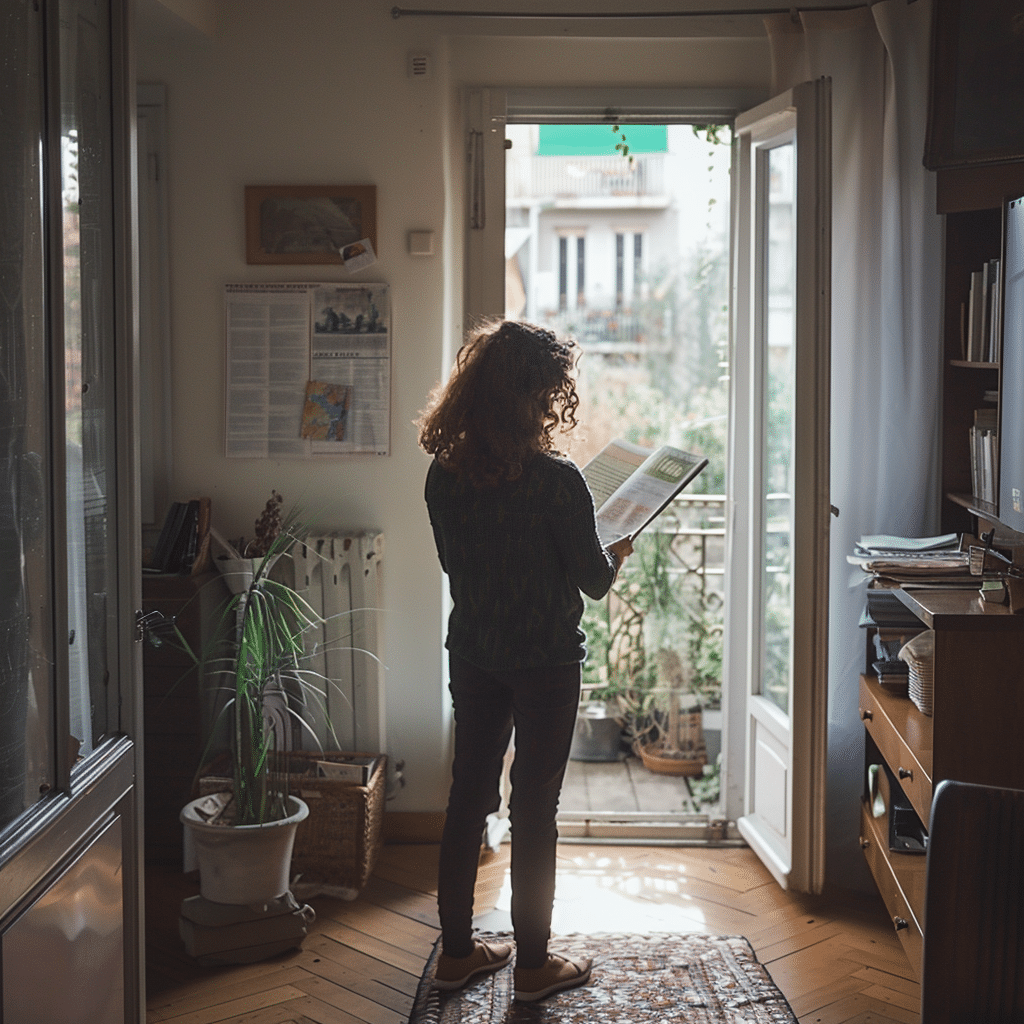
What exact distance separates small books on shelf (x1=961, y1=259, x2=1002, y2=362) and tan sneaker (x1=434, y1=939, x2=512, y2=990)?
6.09 feet

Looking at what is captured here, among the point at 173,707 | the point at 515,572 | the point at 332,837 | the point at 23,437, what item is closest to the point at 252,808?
the point at 332,837

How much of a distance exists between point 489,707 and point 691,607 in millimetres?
2312

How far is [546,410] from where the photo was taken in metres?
2.37

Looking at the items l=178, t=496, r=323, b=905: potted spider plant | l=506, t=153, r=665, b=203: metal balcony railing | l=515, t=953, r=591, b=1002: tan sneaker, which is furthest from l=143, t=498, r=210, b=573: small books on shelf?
l=506, t=153, r=665, b=203: metal balcony railing

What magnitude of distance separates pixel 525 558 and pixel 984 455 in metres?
1.30

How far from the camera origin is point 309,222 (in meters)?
3.39

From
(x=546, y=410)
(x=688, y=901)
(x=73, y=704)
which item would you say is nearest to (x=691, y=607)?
(x=688, y=901)

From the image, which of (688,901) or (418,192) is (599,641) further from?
(418,192)

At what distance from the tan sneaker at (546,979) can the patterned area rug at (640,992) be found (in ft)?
0.06

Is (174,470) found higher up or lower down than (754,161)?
lower down

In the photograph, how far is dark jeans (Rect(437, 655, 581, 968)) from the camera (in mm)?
2424

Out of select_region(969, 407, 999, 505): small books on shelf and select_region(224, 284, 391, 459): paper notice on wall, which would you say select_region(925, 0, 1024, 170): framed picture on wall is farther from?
select_region(224, 284, 391, 459): paper notice on wall

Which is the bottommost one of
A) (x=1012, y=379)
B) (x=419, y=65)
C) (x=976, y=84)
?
(x=1012, y=379)

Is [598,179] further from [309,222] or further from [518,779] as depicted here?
[518,779]
